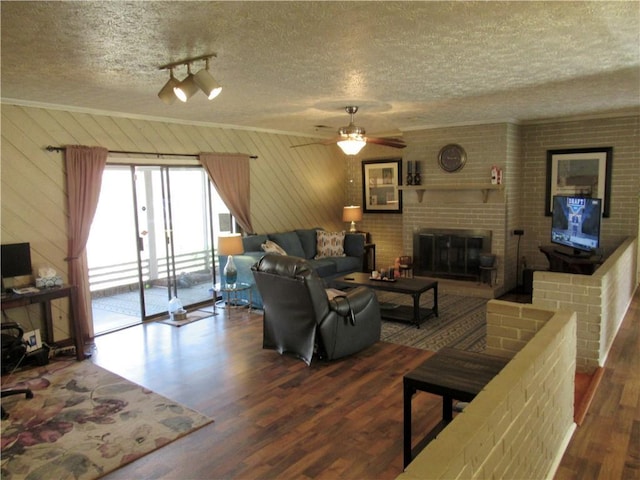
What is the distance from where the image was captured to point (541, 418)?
2244 mm

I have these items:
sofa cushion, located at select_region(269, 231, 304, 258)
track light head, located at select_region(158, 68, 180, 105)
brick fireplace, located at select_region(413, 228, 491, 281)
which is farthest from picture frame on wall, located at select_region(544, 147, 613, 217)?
track light head, located at select_region(158, 68, 180, 105)

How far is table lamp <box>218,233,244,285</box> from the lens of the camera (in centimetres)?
594

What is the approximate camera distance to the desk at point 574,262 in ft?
17.3

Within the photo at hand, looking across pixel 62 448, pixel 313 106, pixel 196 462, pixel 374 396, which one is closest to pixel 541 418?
pixel 374 396

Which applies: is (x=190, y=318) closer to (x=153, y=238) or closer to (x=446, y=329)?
(x=153, y=238)

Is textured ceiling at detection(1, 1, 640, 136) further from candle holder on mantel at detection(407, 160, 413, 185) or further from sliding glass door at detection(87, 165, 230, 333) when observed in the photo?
candle holder on mantel at detection(407, 160, 413, 185)

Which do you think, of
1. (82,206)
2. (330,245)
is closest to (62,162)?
(82,206)

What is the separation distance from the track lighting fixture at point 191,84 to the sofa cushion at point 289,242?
390cm

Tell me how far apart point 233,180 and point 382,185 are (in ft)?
10.0

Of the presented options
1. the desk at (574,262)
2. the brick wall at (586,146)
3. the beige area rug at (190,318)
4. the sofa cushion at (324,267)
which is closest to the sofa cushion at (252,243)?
the sofa cushion at (324,267)

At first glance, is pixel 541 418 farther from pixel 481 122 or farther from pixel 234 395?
pixel 481 122

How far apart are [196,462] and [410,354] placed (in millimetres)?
2331

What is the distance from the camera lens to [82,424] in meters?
3.38

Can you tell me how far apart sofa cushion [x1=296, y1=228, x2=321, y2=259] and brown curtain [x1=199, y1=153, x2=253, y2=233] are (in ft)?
3.04
